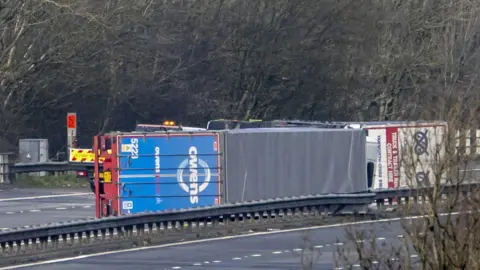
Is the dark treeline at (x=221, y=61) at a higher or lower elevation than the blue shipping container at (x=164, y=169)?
higher

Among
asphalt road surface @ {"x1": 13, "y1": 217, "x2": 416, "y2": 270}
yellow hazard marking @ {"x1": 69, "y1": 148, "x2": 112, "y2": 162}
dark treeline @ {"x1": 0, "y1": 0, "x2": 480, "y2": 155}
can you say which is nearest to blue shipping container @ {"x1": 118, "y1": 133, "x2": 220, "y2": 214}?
asphalt road surface @ {"x1": 13, "y1": 217, "x2": 416, "y2": 270}

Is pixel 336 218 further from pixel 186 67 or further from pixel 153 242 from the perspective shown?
pixel 186 67

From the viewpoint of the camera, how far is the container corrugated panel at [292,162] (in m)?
24.9

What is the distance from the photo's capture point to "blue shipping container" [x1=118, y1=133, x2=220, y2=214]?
24.5m

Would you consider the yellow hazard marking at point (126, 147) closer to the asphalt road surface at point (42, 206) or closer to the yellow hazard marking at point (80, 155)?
the asphalt road surface at point (42, 206)

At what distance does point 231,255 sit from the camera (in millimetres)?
18172

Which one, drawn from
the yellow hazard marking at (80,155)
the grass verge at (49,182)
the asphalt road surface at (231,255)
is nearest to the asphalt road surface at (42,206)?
the grass verge at (49,182)

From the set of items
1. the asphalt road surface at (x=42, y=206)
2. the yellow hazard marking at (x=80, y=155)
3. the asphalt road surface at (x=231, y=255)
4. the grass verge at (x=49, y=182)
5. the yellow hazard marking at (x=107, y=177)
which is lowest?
the asphalt road surface at (x=231, y=255)

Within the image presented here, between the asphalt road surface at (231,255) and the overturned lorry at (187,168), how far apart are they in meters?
3.81

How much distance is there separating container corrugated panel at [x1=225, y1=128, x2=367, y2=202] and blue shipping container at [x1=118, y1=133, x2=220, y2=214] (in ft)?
1.64

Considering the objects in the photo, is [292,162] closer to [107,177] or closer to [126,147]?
[126,147]

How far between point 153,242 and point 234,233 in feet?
6.54

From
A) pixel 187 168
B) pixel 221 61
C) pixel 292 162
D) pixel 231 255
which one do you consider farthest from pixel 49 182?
pixel 231 255

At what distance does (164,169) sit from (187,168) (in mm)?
494
